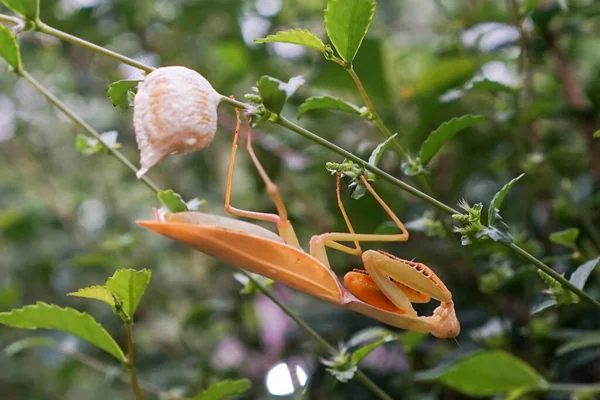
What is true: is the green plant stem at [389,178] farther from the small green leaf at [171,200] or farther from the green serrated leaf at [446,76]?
the green serrated leaf at [446,76]

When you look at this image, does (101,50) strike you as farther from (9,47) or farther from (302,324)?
(302,324)


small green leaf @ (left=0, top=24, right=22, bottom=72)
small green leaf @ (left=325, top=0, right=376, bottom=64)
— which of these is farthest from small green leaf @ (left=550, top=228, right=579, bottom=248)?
small green leaf @ (left=0, top=24, right=22, bottom=72)

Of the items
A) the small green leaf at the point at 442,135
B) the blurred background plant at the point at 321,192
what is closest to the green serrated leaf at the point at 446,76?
the blurred background plant at the point at 321,192

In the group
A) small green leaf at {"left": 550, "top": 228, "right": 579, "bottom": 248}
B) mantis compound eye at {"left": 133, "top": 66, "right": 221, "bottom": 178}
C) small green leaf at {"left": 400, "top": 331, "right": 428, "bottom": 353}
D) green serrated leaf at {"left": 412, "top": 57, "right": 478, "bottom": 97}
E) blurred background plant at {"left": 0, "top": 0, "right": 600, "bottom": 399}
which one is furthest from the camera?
green serrated leaf at {"left": 412, "top": 57, "right": 478, "bottom": 97}

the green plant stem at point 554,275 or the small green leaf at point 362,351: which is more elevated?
the green plant stem at point 554,275

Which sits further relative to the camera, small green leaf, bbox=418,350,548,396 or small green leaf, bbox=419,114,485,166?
small green leaf, bbox=418,350,548,396

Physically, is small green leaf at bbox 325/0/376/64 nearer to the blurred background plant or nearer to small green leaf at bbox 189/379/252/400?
the blurred background plant

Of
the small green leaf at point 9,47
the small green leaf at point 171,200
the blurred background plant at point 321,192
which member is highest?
the small green leaf at point 9,47
